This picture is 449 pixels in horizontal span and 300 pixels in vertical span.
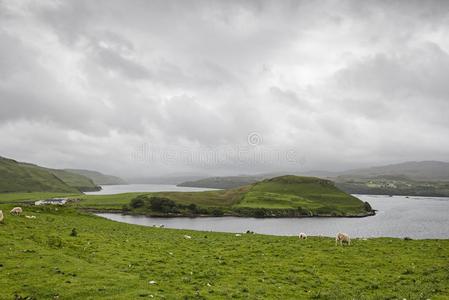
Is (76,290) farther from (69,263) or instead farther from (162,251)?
(162,251)

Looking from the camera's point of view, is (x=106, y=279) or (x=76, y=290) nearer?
(x=76, y=290)

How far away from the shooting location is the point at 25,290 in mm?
15320

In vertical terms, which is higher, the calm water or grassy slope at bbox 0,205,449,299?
grassy slope at bbox 0,205,449,299

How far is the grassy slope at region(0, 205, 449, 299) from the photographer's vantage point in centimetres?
1634

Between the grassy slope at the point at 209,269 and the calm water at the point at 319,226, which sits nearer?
the grassy slope at the point at 209,269

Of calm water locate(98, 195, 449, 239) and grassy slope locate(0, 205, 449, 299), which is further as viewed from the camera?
calm water locate(98, 195, 449, 239)

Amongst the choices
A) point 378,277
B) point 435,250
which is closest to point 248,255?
point 378,277

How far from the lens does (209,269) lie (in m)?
21.4

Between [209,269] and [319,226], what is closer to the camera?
[209,269]

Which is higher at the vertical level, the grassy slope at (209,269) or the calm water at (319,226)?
the grassy slope at (209,269)

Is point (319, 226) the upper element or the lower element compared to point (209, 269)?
lower

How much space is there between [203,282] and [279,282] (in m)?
4.70

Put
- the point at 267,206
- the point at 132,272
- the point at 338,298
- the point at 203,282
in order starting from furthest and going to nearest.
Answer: the point at 267,206 < the point at 132,272 < the point at 203,282 < the point at 338,298

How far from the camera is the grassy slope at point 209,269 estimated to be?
1634 centimetres
